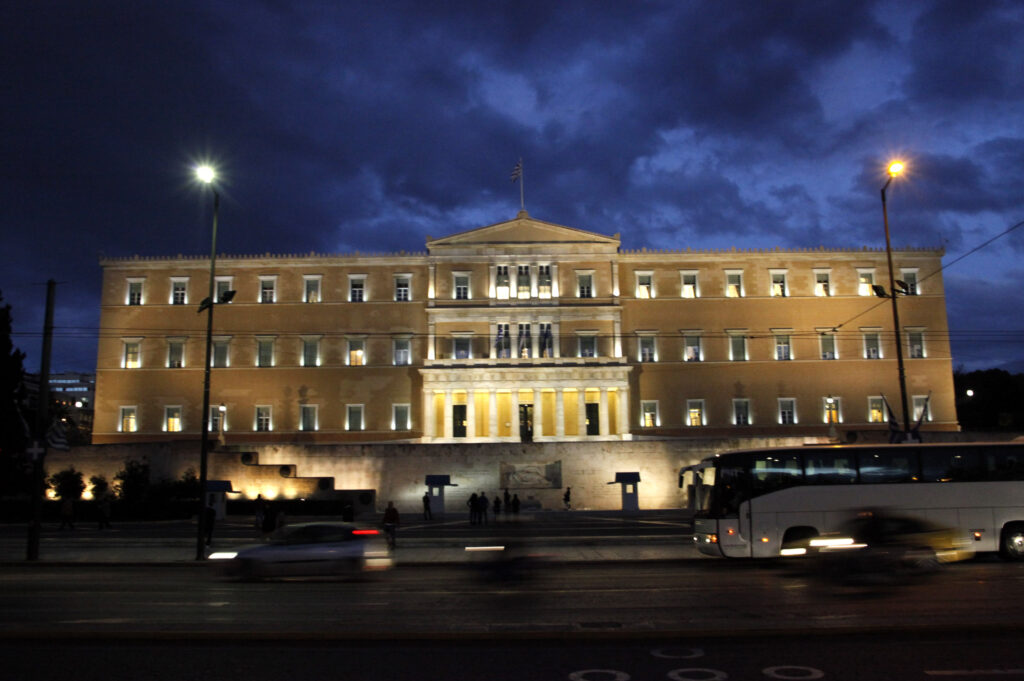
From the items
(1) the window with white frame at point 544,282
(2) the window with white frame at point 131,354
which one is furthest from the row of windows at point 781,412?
(2) the window with white frame at point 131,354

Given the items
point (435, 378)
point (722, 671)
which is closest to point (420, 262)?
point (435, 378)

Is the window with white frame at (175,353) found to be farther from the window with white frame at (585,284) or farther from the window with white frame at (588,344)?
the window with white frame at (585,284)

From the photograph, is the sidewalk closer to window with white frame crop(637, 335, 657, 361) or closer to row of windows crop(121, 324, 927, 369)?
row of windows crop(121, 324, 927, 369)

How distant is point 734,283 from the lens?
186 feet

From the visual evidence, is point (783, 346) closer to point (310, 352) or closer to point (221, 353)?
point (310, 352)

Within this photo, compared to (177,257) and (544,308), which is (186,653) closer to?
(544,308)

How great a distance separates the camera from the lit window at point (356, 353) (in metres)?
55.4

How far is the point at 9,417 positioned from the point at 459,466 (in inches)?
935

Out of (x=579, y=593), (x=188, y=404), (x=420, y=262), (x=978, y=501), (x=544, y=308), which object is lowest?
(x=579, y=593)

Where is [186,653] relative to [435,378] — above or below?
below

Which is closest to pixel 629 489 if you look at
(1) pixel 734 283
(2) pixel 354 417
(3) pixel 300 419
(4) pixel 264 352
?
(1) pixel 734 283

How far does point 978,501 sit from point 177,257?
5187 centimetres

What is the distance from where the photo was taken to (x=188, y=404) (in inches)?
2154

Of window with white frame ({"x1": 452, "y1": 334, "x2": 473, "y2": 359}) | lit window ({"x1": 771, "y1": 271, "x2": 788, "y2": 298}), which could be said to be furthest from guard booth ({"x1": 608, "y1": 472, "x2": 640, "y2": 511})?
lit window ({"x1": 771, "y1": 271, "x2": 788, "y2": 298})
